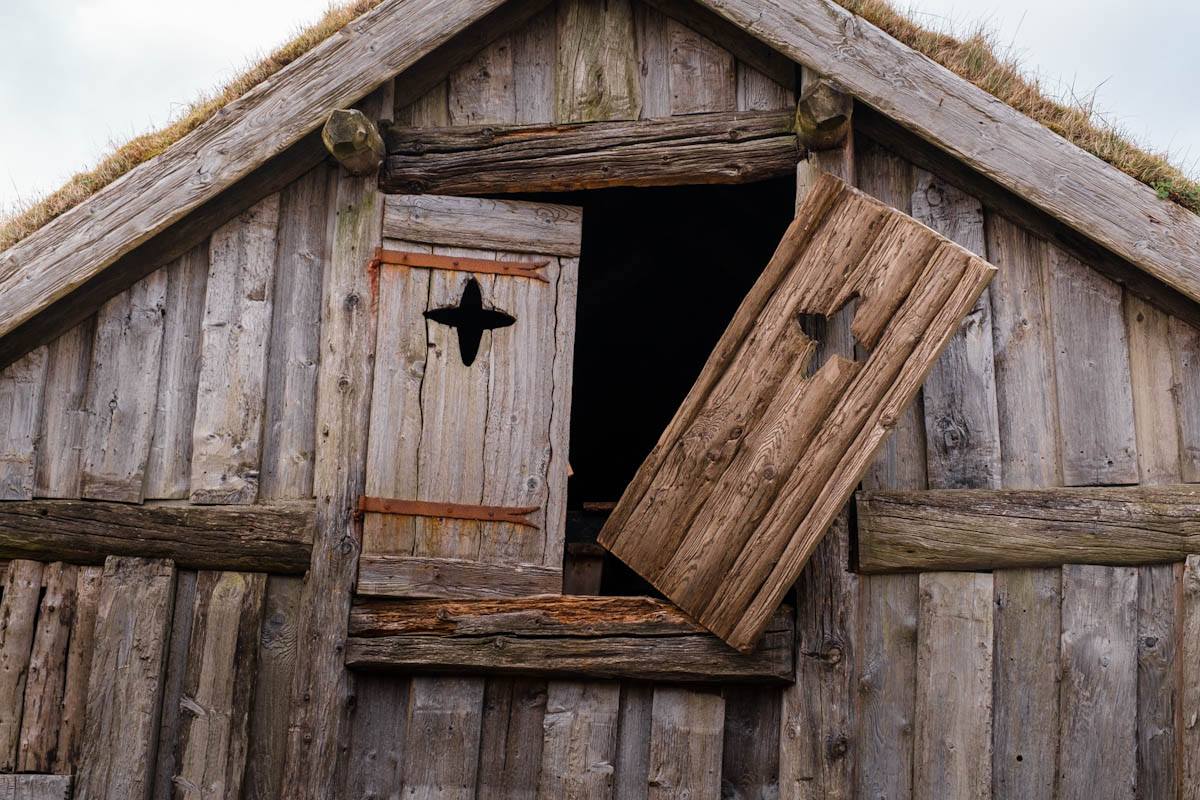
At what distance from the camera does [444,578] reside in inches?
161

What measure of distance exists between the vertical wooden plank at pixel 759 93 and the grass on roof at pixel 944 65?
0.45m

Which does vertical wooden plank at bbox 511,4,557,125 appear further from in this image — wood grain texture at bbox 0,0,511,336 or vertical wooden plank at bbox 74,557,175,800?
vertical wooden plank at bbox 74,557,175,800

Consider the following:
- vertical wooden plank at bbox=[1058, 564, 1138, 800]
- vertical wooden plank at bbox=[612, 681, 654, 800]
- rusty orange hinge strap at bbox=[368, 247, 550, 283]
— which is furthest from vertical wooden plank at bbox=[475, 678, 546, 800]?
vertical wooden plank at bbox=[1058, 564, 1138, 800]

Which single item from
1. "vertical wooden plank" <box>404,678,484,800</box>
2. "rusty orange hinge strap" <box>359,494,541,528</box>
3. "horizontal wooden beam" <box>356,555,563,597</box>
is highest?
"rusty orange hinge strap" <box>359,494,541,528</box>

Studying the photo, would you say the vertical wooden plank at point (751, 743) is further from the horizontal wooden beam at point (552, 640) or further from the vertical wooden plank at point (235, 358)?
the vertical wooden plank at point (235, 358)

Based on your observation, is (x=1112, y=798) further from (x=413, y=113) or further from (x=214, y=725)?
(x=413, y=113)

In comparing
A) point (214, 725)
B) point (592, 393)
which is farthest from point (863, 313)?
point (592, 393)

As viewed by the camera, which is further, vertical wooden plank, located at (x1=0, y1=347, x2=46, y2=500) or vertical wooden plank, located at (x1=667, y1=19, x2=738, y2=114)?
vertical wooden plank, located at (x1=667, y1=19, x2=738, y2=114)

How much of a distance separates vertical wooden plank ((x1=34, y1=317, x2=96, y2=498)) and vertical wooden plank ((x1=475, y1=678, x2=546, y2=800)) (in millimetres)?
2010

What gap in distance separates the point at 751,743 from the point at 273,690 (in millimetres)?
1950

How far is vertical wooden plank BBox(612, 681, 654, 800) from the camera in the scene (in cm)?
390

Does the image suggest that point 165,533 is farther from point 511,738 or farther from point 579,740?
point 579,740

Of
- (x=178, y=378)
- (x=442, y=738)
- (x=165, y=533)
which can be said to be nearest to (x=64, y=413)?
(x=178, y=378)

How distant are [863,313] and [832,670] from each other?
1.36 metres
